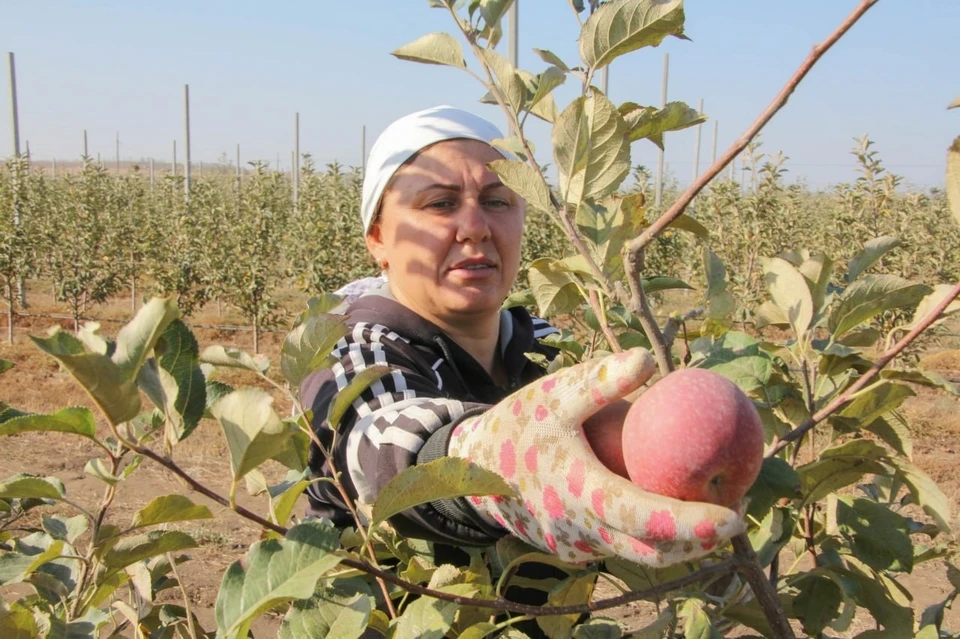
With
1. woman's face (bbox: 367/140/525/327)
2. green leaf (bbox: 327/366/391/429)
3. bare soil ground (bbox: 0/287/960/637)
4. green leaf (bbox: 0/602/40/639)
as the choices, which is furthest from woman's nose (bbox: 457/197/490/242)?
bare soil ground (bbox: 0/287/960/637)

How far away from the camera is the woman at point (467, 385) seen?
64 centimetres

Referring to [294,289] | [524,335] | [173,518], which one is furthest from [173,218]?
[173,518]

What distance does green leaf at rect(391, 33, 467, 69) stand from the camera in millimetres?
835

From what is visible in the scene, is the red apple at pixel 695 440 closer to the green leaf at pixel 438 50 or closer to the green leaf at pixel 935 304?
the green leaf at pixel 935 304

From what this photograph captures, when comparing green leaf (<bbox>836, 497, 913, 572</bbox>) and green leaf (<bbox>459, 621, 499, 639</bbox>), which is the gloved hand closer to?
green leaf (<bbox>459, 621, 499, 639</bbox>)

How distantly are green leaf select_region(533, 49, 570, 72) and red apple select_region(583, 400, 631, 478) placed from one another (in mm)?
336

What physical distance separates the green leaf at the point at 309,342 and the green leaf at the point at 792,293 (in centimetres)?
46

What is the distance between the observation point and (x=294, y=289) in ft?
49.0

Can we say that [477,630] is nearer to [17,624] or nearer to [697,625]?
[697,625]

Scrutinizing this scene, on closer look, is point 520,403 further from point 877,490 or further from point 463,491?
point 877,490

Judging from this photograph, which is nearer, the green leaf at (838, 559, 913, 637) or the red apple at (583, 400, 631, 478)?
the red apple at (583, 400, 631, 478)

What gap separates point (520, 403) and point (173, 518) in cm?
33

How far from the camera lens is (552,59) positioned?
0.80 m

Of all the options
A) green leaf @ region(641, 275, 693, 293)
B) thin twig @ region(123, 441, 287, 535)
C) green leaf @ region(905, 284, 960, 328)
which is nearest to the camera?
thin twig @ region(123, 441, 287, 535)
